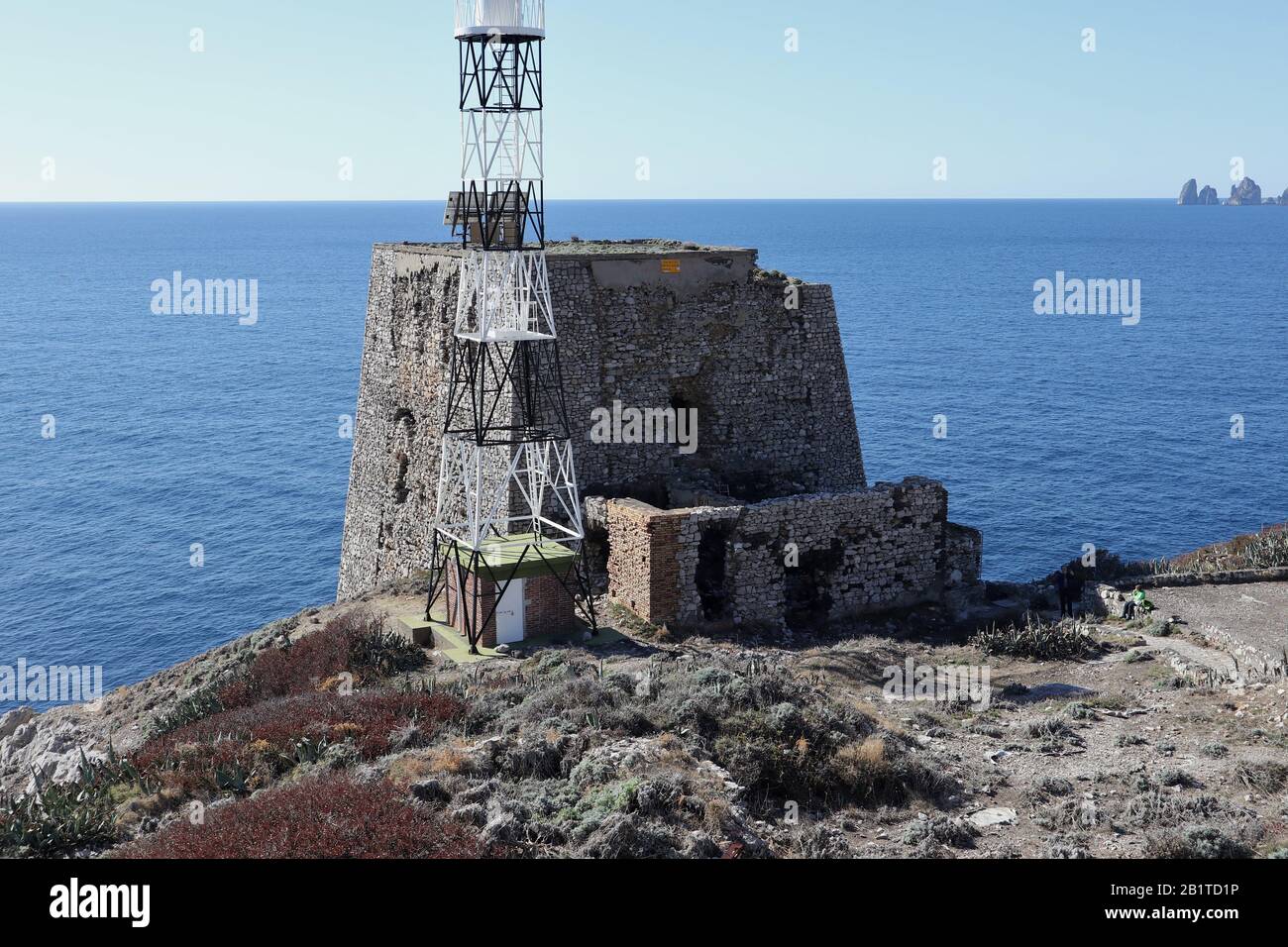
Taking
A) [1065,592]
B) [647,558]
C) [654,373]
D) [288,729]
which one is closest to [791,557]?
[647,558]

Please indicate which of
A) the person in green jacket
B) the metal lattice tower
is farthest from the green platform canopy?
the person in green jacket

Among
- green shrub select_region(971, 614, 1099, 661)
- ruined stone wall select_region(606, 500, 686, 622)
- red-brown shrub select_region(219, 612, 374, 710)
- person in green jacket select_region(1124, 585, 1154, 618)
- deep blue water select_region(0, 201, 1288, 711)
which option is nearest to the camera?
red-brown shrub select_region(219, 612, 374, 710)

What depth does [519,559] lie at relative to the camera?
2414 centimetres

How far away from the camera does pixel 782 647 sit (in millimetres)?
26094

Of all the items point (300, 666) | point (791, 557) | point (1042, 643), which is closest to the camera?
point (300, 666)

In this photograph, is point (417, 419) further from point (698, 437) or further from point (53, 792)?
Answer: point (53, 792)

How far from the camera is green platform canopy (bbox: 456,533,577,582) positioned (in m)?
24.0

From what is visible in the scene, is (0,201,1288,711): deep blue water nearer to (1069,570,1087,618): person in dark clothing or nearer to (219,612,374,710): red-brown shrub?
(1069,570,1087,618): person in dark clothing

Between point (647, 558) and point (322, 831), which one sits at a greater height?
point (647, 558)

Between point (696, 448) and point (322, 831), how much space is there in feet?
63.0

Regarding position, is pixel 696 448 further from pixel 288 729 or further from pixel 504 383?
pixel 288 729

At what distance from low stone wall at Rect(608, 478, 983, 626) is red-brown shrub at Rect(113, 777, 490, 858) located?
12.0m

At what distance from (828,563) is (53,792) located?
55.9 ft
